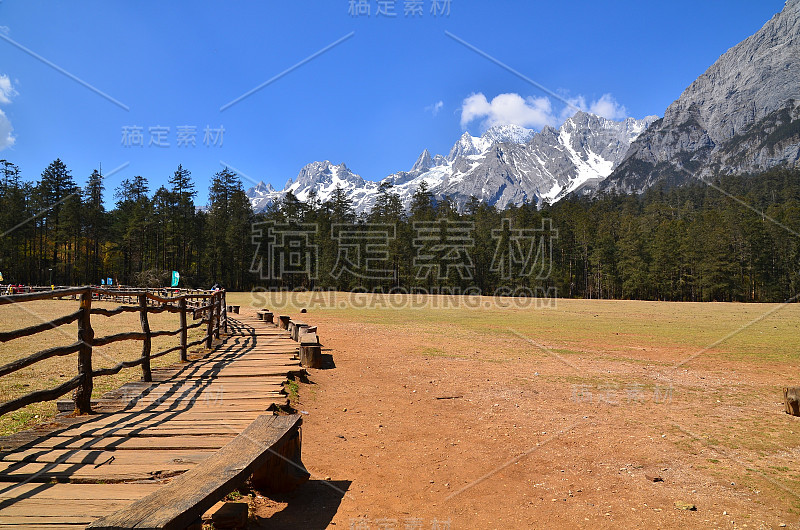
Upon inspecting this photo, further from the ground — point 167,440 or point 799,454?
point 167,440

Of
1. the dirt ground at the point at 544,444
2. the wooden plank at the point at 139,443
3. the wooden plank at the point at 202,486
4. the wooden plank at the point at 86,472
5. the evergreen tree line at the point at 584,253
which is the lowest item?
the dirt ground at the point at 544,444

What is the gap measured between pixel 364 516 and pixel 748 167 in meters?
231

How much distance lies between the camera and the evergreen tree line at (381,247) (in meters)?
58.7

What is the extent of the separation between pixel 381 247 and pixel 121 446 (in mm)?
62838

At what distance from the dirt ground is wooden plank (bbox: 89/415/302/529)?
0.68m

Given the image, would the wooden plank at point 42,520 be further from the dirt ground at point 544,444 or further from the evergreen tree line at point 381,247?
the evergreen tree line at point 381,247

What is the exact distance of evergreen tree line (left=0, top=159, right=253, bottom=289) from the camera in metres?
56.8

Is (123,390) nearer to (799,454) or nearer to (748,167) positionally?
(799,454)

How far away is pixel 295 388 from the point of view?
7977 mm

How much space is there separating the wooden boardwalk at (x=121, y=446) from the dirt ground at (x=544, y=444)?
91 cm

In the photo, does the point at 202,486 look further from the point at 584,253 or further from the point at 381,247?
the point at 584,253

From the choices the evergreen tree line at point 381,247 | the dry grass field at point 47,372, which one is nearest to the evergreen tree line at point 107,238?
the evergreen tree line at point 381,247

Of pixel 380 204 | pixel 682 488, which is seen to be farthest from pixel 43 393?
pixel 380 204

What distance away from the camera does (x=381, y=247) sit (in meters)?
66.6
